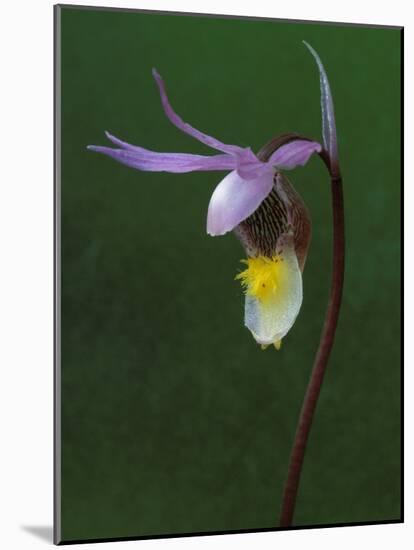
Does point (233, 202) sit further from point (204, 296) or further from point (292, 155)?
point (204, 296)

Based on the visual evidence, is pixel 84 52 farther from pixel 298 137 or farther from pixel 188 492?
pixel 188 492

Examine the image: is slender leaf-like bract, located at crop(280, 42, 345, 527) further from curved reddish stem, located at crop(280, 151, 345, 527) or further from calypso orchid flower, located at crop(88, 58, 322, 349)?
calypso orchid flower, located at crop(88, 58, 322, 349)

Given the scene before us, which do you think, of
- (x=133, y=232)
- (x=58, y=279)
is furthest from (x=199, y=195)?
(x=58, y=279)

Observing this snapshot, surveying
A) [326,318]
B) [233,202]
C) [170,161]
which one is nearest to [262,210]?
[233,202]

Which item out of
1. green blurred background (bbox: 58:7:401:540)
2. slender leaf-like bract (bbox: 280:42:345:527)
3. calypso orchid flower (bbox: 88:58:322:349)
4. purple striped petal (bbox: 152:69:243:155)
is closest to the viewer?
purple striped petal (bbox: 152:69:243:155)

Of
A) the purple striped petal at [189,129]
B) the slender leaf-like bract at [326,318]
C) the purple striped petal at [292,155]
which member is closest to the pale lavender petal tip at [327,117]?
the slender leaf-like bract at [326,318]

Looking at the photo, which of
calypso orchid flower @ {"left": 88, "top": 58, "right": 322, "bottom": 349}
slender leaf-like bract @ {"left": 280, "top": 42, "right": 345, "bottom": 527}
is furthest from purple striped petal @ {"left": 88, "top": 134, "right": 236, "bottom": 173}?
slender leaf-like bract @ {"left": 280, "top": 42, "right": 345, "bottom": 527}

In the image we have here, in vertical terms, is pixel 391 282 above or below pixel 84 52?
below
